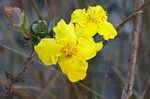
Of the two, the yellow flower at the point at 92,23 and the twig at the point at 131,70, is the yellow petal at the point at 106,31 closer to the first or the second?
the yellow flower at the point at 92,23

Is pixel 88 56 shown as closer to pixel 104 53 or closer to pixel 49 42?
pixel 49 42

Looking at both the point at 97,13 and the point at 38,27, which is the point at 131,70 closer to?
the point at 97,13

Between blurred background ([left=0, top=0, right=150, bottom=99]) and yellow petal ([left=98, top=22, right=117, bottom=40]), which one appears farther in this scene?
blurred background ([left=0, top=0, right=150, bottom=99])

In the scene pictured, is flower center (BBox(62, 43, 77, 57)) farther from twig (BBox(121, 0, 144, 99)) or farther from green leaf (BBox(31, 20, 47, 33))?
twig (BBox(121, 0, 144, 99))

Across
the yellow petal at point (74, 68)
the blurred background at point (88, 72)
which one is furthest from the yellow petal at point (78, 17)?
the blurred background at point (88, 72)

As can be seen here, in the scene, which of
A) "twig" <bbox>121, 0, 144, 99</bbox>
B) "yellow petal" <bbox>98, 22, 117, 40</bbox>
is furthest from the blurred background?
"yellow petal" <bbox>98, 22, 117, 40</bbox>

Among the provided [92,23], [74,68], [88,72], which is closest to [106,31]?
[92,23]

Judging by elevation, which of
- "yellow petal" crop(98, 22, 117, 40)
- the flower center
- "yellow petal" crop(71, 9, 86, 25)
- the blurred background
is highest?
"yellow petal" crop(71, 9, 86, 25)
